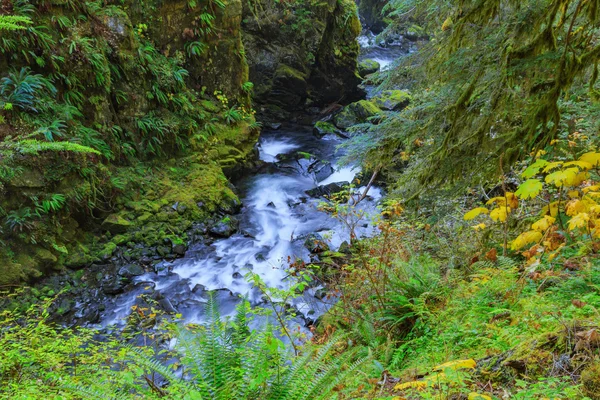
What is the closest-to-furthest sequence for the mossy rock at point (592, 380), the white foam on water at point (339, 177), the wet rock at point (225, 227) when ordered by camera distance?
the mossy rock at point (592, 380), the wet rock at point (225, 227), the white foam on water at point (339, 177)

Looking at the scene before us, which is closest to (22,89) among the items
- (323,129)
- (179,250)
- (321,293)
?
(179,250)

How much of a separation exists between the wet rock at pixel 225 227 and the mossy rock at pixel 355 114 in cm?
802

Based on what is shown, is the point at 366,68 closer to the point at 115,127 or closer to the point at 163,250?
the point at 115,127

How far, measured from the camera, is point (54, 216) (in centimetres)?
670

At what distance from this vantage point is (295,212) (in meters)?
10.1

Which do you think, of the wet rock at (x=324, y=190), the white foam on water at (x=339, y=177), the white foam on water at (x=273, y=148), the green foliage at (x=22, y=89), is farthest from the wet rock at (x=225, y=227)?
the white foam on water at (x=273, y=148)

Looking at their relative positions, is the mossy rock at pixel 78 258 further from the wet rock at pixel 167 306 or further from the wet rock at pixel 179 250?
the wet rock at pixel 167 306

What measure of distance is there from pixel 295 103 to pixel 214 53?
656 cm

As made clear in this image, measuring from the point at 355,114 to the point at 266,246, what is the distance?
900 cm

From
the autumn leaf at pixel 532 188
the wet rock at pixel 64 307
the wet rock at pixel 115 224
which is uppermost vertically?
the autumn leaf at pixel 532 188

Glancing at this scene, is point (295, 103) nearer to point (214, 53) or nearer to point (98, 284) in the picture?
point (214, 53)

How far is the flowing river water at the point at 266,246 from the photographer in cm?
632

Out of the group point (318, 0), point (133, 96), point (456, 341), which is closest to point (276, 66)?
point (318, 0)

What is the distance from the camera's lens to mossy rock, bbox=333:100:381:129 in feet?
48.6
